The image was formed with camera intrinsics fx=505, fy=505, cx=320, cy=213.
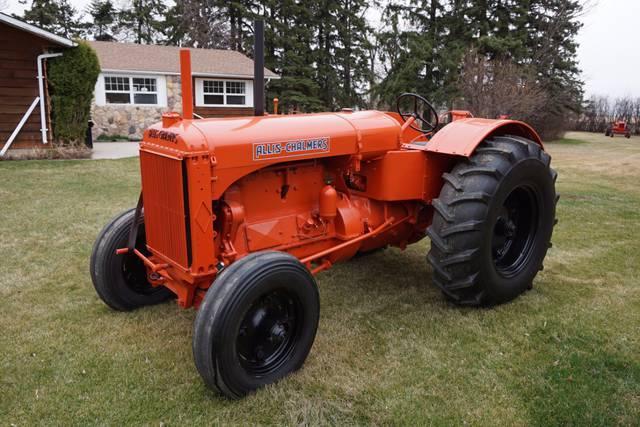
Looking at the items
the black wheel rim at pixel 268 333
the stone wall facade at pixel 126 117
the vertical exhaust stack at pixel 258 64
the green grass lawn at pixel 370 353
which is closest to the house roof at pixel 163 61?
the stone wall facade at pixel 126 117

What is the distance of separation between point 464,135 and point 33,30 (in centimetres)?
1122

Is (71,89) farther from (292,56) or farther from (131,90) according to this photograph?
(292,56)

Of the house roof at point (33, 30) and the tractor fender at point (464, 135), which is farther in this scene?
the house roof at point (33, 30)

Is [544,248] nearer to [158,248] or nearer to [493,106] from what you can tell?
[158,248]

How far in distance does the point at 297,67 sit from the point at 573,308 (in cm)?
2235

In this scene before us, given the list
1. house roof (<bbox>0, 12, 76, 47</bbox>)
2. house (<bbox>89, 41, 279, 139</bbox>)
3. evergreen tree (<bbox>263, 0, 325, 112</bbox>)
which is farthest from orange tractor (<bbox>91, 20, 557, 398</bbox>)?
evergreen tree (<bbox>263, 0, 325, 112</bbox>)

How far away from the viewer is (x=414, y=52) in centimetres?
2309

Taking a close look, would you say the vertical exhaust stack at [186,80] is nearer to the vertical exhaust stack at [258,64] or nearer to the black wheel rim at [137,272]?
the vertical exhaust stack at [258,64]

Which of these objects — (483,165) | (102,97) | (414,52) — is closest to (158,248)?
(483,165)

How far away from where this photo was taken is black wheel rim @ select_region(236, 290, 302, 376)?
110 inches

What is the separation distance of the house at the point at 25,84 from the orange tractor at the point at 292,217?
10.1m

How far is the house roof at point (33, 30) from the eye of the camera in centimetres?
1110

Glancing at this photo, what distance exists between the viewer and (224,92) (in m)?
19.6

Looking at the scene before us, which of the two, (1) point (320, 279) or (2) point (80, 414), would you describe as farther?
(1) point (320, 279)
